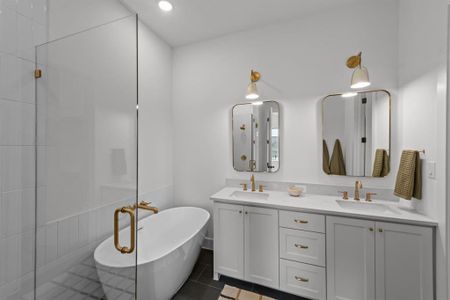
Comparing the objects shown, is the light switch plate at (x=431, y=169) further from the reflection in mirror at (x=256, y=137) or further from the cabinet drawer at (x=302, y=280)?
the reflection in mirror at (x=256, y=137)

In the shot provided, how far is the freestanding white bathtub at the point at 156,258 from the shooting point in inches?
43.4

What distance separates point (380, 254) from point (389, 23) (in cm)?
210

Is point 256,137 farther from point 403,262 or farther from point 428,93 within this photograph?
point 403,262

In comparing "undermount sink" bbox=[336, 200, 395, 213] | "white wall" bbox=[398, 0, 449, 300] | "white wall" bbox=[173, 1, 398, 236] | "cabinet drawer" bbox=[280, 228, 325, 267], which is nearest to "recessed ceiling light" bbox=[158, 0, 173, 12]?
"white wall" bbox=[173, 1, 398, 236]

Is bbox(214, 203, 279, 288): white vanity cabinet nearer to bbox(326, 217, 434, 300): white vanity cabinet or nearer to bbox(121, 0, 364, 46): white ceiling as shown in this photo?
bbox(326, 217, 434, 300): white vanity cabinet

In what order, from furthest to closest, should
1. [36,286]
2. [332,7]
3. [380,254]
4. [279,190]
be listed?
1. [279,190]
2. [332,7]
3. [380,254]
4. [36,286]

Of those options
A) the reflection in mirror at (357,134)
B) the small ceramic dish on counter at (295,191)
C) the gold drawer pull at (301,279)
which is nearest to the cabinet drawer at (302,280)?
the gold drawer pull at (301,279)

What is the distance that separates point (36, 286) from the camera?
95cm

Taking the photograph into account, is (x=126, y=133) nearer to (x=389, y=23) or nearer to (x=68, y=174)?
(x=68, y=174)

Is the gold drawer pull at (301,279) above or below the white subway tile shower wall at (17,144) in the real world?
below

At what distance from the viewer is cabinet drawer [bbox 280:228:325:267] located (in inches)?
59.6

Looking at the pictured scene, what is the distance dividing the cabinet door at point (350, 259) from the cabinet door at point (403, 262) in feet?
0.16

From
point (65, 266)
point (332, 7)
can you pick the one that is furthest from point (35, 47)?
point (332, 7)

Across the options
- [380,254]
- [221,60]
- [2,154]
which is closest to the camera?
[2,154]
